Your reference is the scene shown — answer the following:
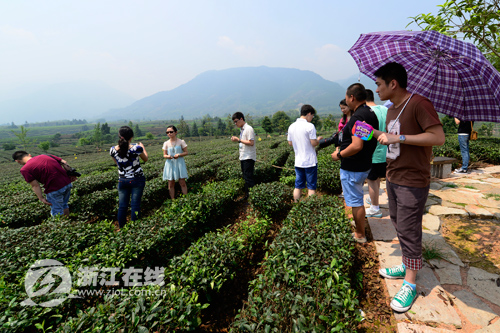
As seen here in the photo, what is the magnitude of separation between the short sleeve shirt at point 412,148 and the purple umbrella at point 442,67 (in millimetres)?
529

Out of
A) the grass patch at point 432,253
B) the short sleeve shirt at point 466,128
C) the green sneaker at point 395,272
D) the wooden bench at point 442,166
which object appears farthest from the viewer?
the short sleeve shirt at point 466,128

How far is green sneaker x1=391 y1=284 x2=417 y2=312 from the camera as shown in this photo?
2336 mm

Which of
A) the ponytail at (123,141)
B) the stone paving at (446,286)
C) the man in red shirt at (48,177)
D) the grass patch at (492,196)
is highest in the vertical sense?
the ponytail at (123,141)

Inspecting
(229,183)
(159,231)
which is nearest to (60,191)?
(159,231)

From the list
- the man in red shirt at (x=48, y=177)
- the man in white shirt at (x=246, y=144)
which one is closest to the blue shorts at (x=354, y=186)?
the man in white shirt at (x=246, y=144)

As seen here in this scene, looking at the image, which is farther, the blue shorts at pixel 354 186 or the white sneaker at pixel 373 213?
the white sneaker at pixel 373 213

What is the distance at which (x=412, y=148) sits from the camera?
7.55ft

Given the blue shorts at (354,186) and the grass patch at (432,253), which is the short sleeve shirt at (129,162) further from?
the grass patch at (432,253)

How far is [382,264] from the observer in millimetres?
3082

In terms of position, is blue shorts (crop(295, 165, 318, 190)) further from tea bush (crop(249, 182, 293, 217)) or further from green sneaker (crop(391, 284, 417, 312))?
green sneaker (crop(391, 284, 417, 312))

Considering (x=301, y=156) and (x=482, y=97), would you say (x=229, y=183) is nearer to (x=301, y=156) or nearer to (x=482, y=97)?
(x=301, y=156)

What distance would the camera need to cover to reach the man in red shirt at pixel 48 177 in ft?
15.7

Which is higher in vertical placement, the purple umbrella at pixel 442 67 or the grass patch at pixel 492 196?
the purple umbrella at pixel 442 67

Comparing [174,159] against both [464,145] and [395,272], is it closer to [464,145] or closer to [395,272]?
[395,272]
